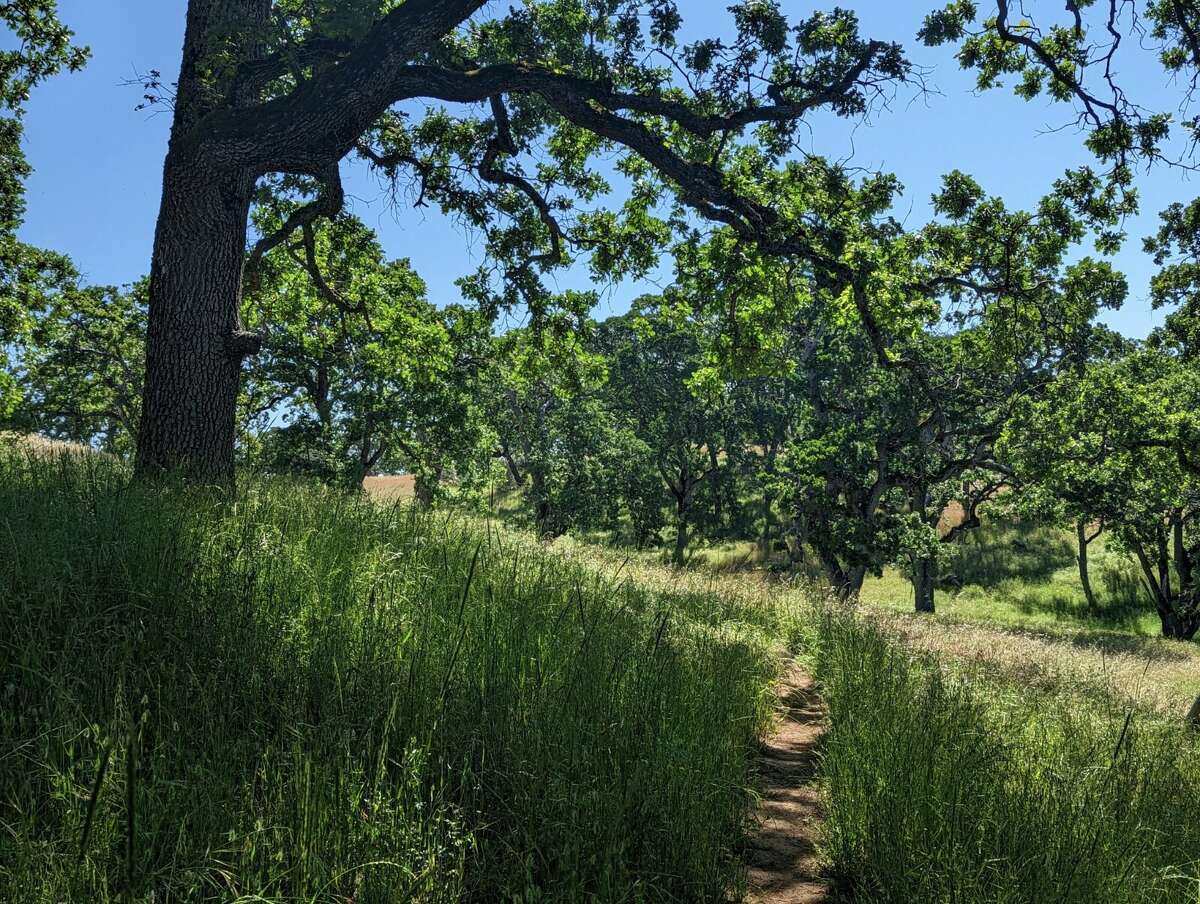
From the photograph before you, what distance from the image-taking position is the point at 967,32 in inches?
368

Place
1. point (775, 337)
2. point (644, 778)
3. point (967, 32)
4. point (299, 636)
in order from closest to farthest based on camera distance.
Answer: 1. point (644, 778)
2. point (299, 636)
3. point (967, 32)
4. point (775, 337)

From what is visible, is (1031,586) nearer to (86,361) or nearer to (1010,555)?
(1010,555)

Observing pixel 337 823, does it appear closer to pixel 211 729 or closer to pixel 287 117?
pixel 211 729

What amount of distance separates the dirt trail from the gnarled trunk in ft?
18.4

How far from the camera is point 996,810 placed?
3225 millimetres

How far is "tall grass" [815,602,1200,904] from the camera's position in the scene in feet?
8.96

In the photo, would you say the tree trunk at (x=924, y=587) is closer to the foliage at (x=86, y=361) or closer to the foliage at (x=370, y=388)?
the foliage at (x=370, y=388)

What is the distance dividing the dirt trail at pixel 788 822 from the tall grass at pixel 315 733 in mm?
244

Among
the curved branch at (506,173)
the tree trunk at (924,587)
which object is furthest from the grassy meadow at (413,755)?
the tree trunk at (924,587)

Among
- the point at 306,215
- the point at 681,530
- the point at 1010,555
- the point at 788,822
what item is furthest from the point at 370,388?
the point at 1010,555

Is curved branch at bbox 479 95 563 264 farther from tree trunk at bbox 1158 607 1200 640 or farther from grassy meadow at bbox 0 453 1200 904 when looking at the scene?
tree trunk at bbox 1158 607 1200 640

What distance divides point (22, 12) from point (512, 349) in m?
8.59

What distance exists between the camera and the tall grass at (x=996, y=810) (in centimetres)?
273

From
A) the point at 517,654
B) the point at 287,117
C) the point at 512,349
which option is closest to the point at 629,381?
the point at 512,349
